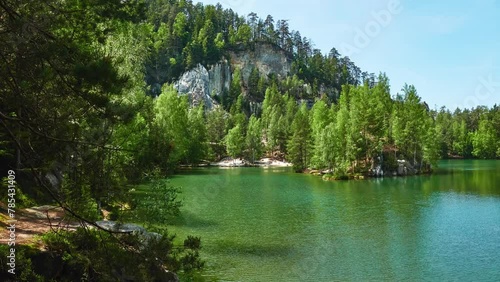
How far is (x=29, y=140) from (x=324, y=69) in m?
155

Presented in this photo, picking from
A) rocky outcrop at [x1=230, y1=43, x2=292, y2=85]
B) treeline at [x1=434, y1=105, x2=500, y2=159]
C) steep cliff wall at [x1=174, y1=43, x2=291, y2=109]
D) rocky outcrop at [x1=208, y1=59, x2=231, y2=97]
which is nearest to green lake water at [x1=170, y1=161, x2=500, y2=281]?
treeline at [x1=434, y1=105, x2=500, y2=159]

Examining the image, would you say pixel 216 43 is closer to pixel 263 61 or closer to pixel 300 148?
pixel 263 61

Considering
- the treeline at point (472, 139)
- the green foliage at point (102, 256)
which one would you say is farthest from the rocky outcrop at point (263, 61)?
the green foliage at point (102, 256)

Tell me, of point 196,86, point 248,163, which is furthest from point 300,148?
point 196,86

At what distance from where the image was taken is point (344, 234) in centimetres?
2247

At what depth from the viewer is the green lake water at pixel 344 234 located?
16406mm

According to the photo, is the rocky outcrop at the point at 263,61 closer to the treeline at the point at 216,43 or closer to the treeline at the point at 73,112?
the treeline at the point at 216,43

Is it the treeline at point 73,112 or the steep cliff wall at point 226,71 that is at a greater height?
the steep cliff wall at point 226,71

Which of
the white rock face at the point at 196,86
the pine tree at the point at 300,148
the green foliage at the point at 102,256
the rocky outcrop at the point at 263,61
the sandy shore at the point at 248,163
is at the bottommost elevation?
the green foliage at the point at 102,256

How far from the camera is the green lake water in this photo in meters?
16.4

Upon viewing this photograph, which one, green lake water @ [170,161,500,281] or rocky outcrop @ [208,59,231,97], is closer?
green lake water @ [170,161,500,281]

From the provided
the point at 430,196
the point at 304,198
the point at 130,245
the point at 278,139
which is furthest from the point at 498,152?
the point at 130,245

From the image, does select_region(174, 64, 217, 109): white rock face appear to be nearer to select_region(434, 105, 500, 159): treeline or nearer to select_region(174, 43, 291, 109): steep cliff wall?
select_region(174, 43, 291, 109): steep cliff wall

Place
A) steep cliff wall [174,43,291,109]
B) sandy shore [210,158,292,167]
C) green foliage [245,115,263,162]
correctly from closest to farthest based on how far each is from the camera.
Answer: sandy shore [210,158,292,167] → green foliage [245,115,263,162] → steep cliff wall [174,43,291,109]
